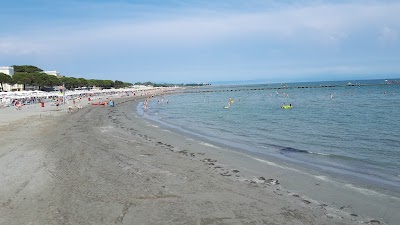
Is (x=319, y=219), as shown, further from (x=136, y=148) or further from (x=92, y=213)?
(x=136, y=148)

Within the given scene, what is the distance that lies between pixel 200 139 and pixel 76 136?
21.5 ft

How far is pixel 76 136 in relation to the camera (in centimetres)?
1947

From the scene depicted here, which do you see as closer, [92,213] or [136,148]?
[92,213]

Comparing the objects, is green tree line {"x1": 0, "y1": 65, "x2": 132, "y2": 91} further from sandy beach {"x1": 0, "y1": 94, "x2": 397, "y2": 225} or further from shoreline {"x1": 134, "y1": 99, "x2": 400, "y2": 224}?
shoreline {"x1": 134, "y1": 99, "x2": 400, "y2": 224}

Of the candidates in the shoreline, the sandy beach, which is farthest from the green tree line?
the shoreline

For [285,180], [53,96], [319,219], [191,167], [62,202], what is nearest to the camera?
[319,219]

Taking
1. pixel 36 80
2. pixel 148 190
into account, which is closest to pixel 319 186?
pixel 148 190

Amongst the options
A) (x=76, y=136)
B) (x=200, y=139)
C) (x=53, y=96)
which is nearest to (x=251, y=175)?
(x=200, y=139)

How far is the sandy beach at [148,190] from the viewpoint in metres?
7.26

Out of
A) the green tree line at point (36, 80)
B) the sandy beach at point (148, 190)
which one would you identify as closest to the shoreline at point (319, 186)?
the sandy beach at point (148, 190)

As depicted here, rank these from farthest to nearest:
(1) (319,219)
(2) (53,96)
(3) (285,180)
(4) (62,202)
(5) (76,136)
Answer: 1. (2) (53,96)
2. (5) (76,136)
3. (3) (285,180)
4. (4) (62,202)
5. (1) (319,219)

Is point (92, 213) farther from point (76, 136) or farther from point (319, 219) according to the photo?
point (76, 136)

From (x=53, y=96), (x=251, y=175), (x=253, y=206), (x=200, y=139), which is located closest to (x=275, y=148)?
(x=200, y=139)

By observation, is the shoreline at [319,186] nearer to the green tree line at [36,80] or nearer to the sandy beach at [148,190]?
the sandy beach at [148,190]
